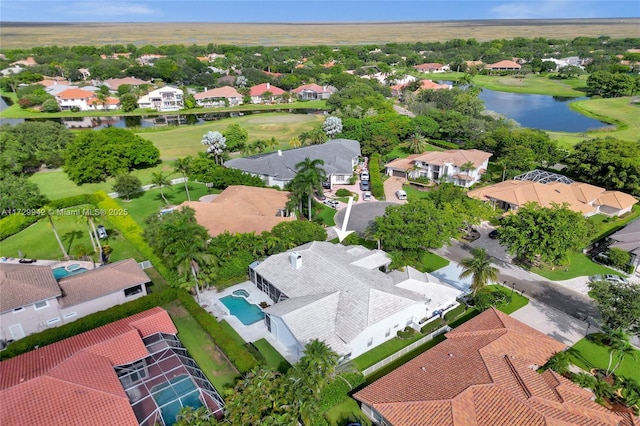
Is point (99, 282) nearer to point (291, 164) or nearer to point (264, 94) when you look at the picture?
point (291, 164)

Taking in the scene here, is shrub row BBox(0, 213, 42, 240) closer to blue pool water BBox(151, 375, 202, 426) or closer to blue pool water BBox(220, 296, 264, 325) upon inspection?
blue pool water BBox(220, 296, 264, 325)

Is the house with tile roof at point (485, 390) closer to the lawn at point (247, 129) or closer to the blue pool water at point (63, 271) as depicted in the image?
the blue pool water at point (63, 271)

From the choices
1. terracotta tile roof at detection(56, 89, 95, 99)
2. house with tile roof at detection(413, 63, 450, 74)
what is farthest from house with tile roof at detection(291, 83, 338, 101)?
house with tile roof at detection(413, 63, 450, 74)

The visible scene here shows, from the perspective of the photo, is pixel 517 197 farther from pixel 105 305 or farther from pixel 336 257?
pixel 105 305

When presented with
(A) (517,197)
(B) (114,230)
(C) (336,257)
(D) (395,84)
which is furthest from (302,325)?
(D) (395,84)

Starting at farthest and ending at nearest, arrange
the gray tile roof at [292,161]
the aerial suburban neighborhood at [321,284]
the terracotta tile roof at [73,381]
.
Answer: the gray tile roof at [292,161]
the aerial suburban neighborhood at [321,284]
the terracotta tile roof at [73,381]

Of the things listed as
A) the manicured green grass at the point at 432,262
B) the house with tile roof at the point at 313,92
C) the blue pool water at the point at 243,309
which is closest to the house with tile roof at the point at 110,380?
the blue pool water at the point at 243,309
